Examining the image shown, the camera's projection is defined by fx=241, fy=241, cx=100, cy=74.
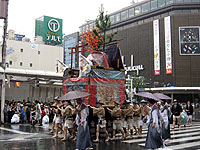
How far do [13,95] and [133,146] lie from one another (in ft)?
53.6

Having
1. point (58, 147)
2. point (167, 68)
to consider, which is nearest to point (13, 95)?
point (58, 147)

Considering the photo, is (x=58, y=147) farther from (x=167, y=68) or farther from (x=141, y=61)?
(x=141, y=61)

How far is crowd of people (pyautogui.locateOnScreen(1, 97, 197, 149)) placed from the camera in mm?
7957

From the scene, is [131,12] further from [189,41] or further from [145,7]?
[189,41]

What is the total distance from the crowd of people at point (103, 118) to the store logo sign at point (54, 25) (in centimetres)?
2774

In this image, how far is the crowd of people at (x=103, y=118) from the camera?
313 inches

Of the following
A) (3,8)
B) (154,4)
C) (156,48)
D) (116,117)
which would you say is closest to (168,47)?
(156,48)

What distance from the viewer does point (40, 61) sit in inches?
1532

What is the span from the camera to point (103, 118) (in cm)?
1037

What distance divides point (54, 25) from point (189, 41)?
86.4ft

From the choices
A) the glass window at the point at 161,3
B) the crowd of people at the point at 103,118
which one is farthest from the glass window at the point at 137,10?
the crowd of people at the point at 103,118

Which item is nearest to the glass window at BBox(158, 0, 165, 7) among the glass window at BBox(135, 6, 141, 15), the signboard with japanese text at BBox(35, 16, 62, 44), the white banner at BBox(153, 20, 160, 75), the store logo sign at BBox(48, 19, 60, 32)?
the white banner at BBox(153, 20, 160, 75)

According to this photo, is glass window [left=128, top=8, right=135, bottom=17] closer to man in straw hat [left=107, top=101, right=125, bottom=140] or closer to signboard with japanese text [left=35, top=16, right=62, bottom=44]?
signboard with japanese text [left=35, top=16, right=62, bottom=44]

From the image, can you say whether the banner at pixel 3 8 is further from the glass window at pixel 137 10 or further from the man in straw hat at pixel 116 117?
the glass window at pixel 137 10
